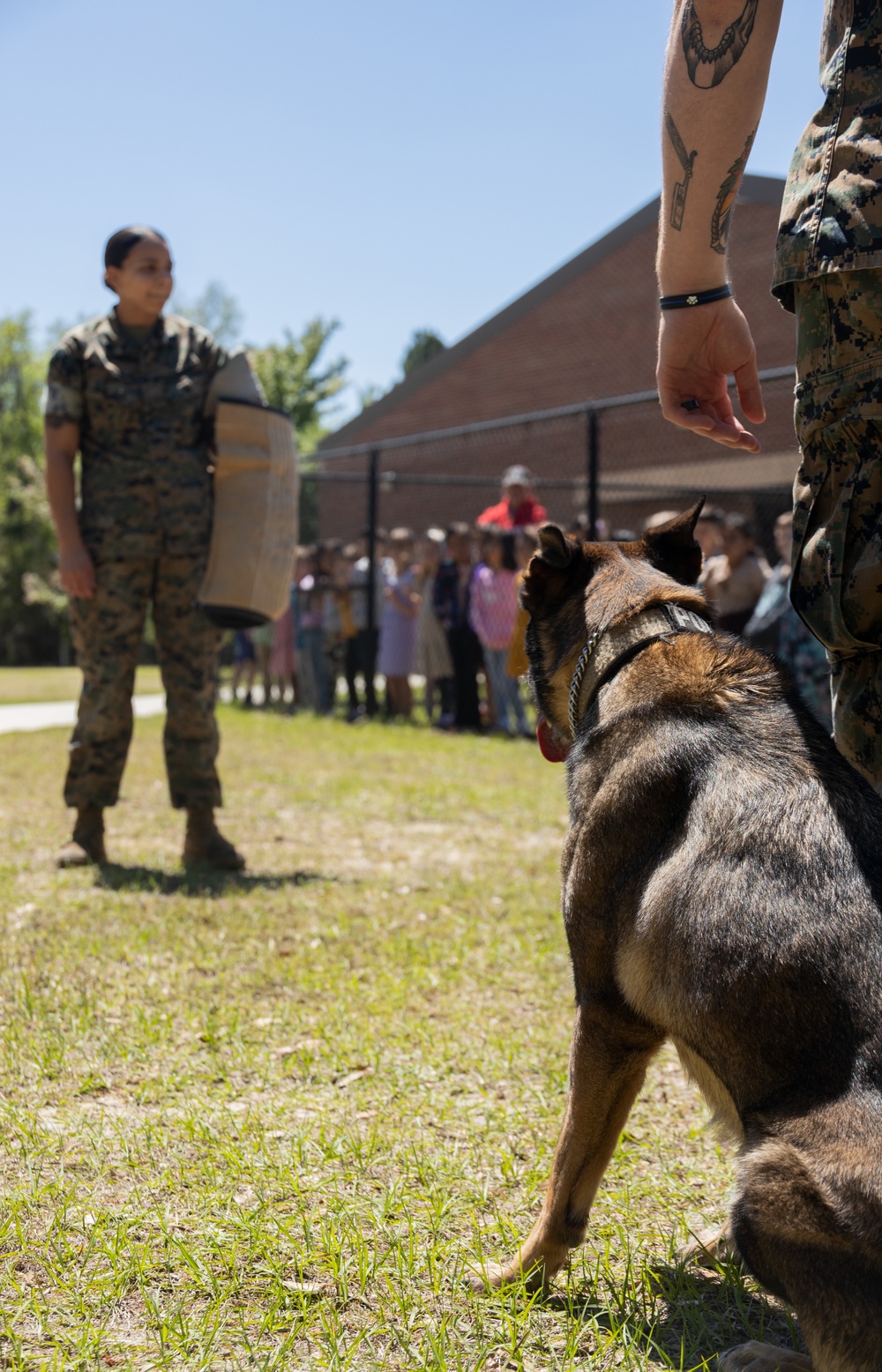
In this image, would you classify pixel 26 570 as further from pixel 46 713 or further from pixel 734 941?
pixel 734 941

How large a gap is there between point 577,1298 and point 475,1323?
8.9 inches

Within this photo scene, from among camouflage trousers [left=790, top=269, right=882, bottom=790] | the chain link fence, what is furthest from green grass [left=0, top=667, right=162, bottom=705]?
camouflage trousers [left=790, top=269, right=882, bottom=790]

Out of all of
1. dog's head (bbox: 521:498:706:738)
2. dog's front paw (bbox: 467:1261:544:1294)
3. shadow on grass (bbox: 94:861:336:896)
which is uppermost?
dog's head (bbox: 521:498:706:738)

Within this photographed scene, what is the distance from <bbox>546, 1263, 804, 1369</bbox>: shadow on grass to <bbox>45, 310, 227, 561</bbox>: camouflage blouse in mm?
3873

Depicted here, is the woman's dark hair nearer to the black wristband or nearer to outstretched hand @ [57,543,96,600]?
outstretched hand @ [57,543,96,600]

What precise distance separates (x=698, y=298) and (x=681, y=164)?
0.27 metres

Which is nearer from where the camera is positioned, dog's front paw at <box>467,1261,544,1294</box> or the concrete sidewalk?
dog's front paw at <box>467,1261,544,1294</box>

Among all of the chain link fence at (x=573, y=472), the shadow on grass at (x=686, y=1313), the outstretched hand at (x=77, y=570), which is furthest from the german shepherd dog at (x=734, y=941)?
the chain link fence at (x=573, y=472)

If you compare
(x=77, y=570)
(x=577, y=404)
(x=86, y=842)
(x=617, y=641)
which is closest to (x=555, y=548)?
(x=617, y=641)

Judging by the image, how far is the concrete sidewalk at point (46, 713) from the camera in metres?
12.2

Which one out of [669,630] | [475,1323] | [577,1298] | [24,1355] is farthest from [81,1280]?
[669,630]

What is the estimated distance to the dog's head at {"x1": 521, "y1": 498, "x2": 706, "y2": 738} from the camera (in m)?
2.37

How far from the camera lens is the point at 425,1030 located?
3396mm

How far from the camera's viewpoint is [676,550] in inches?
103
